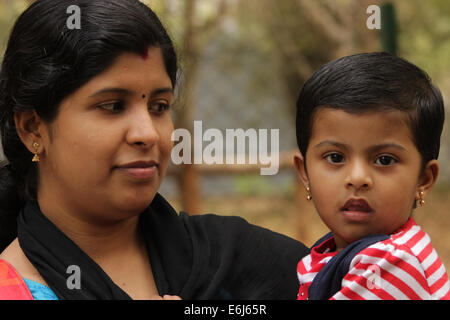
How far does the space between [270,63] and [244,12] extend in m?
0.89

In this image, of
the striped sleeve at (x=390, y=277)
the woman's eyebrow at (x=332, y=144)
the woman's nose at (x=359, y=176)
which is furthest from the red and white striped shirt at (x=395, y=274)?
the woman's eyebrow at (x=332, y=144)

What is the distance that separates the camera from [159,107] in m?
1.65

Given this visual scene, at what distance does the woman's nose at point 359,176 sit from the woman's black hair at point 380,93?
136 mm

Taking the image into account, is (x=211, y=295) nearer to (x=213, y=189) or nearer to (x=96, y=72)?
(x=96, y=72)

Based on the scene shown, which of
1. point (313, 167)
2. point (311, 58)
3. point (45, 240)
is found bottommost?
point (45, 240)

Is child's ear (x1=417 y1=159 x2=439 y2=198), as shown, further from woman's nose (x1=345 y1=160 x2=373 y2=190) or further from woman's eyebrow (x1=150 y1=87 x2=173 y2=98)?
woman's eyebrow (x1=150 y1=87 x2=173 y2=98)

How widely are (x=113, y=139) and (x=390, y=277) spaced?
2.44 feet

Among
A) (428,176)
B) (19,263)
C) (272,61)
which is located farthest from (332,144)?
(272,61)

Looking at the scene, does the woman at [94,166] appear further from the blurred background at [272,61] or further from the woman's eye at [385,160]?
the blurred background at [272,61]

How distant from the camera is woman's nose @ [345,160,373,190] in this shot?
151cm

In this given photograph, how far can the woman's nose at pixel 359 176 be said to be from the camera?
1506mm

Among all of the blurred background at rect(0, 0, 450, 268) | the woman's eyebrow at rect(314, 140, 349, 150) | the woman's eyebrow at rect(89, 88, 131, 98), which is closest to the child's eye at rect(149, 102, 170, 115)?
the woman's eyebrow at rect(89, 88, 131, 98)

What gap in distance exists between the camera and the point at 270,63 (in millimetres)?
5918
